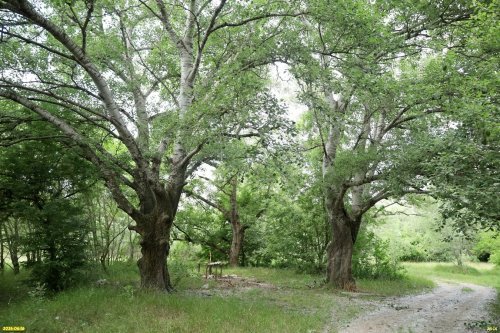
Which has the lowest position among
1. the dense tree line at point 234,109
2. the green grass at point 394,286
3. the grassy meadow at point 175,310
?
the green grass at point 394,286

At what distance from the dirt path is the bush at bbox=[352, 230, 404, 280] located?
529 centimetres

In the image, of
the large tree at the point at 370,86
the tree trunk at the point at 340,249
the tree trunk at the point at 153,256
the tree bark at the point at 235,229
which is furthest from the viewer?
the tree bark at the point at 235,229

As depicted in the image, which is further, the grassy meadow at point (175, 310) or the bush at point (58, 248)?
the bush at point (58, 248)

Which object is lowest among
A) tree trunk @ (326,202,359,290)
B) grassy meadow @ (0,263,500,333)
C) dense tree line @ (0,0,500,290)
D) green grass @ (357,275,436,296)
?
green grass @ (357,275,436,296)

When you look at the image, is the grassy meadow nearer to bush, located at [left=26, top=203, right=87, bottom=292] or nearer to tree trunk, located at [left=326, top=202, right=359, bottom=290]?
bush, located at [left=26, top=203, right=87, bottom=292]

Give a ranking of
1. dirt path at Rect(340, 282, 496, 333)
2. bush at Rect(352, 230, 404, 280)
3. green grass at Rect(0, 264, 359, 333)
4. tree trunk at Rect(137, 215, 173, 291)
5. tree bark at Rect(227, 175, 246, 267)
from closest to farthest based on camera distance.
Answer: green grass at Rect(0, 264, 359, 333)
dirt path at Rect(340, 282, 496, 333)
tree trunk at Rect(137, 215, 173, 291)
bush at Rect(352, 230, 404, 280)
tree bark at Rect(227, 175, 246, 267)

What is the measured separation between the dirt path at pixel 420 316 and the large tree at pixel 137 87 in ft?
18.3

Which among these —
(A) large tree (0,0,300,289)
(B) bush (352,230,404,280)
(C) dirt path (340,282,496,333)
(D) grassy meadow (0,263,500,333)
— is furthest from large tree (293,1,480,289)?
(B) bush (352,230,404,280)

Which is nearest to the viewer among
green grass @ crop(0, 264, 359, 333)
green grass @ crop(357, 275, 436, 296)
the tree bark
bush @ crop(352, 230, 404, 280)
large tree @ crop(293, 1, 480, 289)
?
green grass @ crop(0, 264, 359, 333)

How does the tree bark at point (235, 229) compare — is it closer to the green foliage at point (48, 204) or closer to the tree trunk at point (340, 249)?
the tree trunk at point (340, 249)

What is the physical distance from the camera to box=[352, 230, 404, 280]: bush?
18656 mm

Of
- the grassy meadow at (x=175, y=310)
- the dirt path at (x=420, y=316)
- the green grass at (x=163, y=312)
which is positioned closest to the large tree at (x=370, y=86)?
the dirt path at (x=420, y=316)

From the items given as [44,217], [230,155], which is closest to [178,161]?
[230,155]

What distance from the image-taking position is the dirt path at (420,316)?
7918 millimetres
